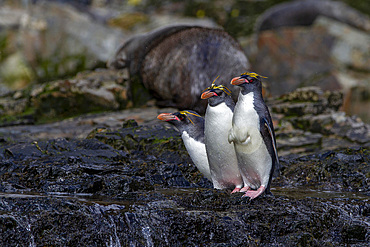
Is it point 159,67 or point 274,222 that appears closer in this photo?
point 274,222

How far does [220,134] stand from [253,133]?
1.19 ft

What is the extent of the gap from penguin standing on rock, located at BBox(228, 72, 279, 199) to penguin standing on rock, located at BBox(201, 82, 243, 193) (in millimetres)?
153

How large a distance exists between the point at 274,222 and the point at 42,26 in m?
9.87

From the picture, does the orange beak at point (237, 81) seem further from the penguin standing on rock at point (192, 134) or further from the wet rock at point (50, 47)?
the wet rock at point (50, 47)

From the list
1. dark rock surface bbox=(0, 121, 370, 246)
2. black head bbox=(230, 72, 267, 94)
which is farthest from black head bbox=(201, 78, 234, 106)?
dark rock surface bbox=(0, 121, 370, 246)

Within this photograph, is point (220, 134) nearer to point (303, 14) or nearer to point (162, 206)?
point (162, 206)

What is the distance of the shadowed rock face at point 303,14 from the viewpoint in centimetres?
1764

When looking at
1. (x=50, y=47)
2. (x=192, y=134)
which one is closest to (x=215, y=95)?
(x=192, y=134)

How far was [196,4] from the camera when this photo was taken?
21906mm

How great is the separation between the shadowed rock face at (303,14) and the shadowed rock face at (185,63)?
862 centimetres

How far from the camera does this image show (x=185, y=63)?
31.1 ft

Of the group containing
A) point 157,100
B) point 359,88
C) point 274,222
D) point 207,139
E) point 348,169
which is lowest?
point 359,88

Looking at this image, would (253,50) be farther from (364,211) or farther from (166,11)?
(364,211)

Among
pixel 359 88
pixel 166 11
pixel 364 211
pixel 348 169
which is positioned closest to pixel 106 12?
pixel 166 11
